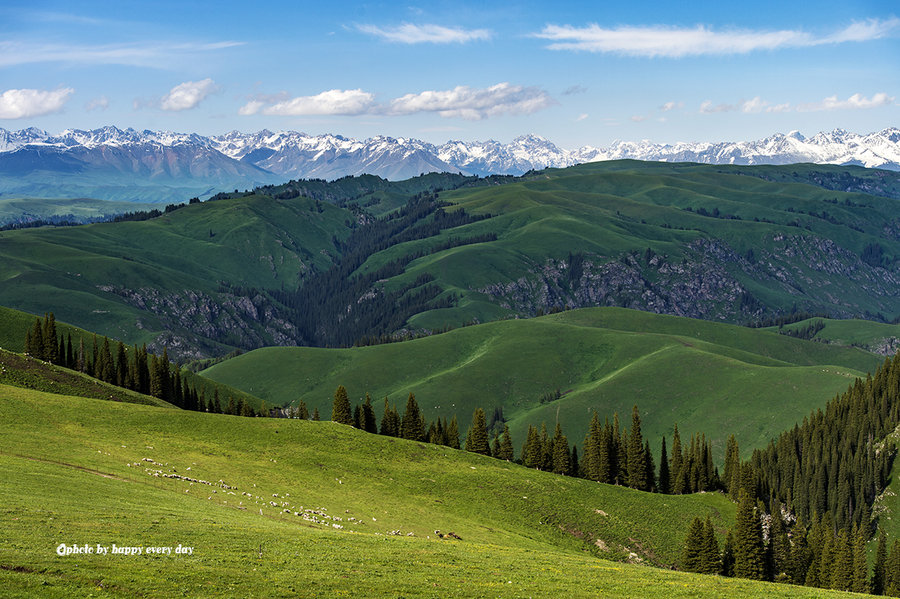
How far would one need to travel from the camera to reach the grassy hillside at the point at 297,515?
129 feet

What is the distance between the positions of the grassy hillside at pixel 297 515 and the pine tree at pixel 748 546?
8.11m

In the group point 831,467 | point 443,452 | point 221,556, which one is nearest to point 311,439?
point 443,452

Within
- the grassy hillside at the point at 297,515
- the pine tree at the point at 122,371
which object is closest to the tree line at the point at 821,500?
the grassy hillside at the point at 297,515

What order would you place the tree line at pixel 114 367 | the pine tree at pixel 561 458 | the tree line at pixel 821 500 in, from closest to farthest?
1. the tree line at pixel 821 500
2. the pine tree at pixel 561 458
3. the tree line at pixel 114 367

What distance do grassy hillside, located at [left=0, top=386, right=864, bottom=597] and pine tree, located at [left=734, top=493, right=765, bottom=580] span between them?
8.11 metres

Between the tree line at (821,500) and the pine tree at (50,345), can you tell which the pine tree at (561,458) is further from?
the pine tree at (50,345)

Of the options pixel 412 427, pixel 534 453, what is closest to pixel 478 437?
pixel 534 453

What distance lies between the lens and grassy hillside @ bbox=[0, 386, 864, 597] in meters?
39.5

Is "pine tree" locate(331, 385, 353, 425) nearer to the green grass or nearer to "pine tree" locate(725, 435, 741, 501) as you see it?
the green grass

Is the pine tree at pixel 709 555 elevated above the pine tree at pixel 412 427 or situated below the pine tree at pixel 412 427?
below

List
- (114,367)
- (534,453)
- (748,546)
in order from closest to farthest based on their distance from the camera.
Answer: (748,546), (534,453), (114,367)

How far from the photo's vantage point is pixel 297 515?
69375 millimetres

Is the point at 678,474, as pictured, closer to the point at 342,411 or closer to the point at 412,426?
the point at 412,426

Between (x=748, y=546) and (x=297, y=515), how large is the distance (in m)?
57.2
